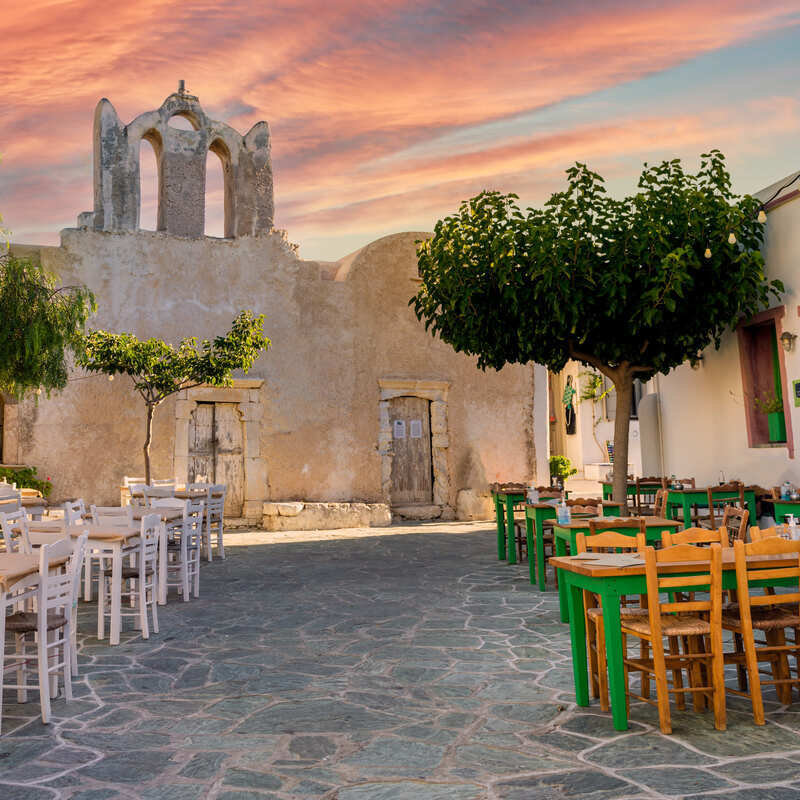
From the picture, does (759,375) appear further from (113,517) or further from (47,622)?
(47,622)

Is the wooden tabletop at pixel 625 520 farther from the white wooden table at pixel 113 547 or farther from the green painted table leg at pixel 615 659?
the white wooden table at pixel 113 547

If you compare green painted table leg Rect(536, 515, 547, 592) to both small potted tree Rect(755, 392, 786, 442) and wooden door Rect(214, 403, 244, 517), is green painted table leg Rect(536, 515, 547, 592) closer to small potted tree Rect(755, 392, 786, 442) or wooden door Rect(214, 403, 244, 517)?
small potted tree Rect(755, 392, 786, 442)

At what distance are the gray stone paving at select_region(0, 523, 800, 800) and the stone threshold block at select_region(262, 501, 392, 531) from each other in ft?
24.3

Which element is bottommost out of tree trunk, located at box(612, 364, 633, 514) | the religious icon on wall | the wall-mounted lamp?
tree trunk, located at box(612, 364, 633, 514)

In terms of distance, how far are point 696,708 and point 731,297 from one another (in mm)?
6663

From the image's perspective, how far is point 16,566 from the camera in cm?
437

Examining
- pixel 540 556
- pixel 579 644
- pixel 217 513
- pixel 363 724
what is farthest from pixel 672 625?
pixel 217 513

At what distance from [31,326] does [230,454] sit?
19.9 ft

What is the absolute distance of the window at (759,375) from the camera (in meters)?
10.4

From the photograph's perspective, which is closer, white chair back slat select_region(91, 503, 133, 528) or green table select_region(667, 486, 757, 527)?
white chair back slat select_region(91, 503, 133, 528)

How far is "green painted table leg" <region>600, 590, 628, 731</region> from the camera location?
386 centimetres

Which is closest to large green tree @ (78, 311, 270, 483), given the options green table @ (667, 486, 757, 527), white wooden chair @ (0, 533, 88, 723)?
green table @ (667, 486, 757, 527)

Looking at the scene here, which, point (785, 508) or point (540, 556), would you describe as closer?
point (540, 556)

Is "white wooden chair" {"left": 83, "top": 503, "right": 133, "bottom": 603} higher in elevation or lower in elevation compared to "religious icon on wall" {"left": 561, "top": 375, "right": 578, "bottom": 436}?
lower
